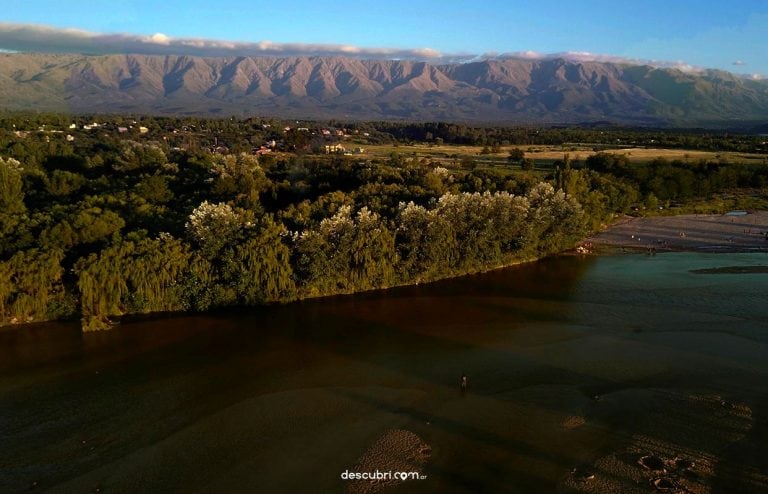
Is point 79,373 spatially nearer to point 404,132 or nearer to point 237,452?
point 237,452

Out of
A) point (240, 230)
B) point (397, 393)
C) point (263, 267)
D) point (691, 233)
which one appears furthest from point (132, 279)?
point (691, 233)

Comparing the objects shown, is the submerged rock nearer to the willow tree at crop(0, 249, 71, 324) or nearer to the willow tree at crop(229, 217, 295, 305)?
the willow tree at crop(229, 217, 295, 305)

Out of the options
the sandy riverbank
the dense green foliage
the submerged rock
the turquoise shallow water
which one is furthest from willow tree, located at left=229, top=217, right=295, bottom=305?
the sandy riverbank

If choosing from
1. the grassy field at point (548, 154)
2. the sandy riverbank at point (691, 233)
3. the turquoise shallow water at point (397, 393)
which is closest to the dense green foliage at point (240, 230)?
the turquoise shallow water at point (397, 393)

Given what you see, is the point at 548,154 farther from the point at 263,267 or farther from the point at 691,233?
the point at 263,267

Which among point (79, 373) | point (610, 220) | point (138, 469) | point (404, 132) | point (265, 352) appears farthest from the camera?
point (404, 132)

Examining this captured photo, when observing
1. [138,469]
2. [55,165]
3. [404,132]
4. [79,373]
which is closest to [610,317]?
[138,469]
